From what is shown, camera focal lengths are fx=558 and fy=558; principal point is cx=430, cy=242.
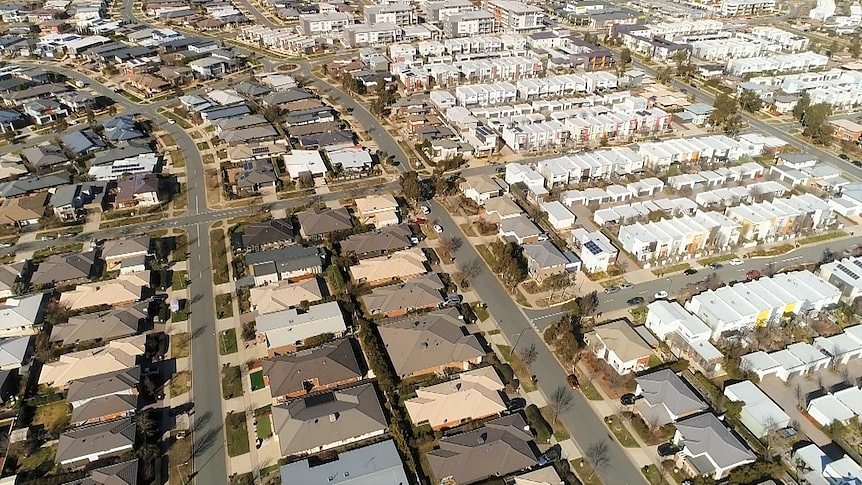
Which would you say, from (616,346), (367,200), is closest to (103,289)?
(367,200)

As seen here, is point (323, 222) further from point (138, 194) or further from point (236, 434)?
point (236, 434)

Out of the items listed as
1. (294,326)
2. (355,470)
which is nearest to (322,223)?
(294,326)

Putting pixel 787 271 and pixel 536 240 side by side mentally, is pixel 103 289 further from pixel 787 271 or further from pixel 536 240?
pixel 787 271

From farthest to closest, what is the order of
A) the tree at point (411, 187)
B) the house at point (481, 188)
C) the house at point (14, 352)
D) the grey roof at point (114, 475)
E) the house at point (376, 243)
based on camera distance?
the house at point (481, 188) → the tree at point (411, 187) → the house at point (376, 243) → the house at point (14, 352) → the grey roof at point (114, 475)

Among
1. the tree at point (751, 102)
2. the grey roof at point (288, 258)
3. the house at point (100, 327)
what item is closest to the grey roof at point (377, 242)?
the grey roof at point (288, 258)

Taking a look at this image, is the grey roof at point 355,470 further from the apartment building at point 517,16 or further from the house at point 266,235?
the apartment building at point 517,16

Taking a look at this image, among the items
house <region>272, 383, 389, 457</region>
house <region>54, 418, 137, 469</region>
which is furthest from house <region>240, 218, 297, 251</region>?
house <region>54, 418, 137, 469</region>
